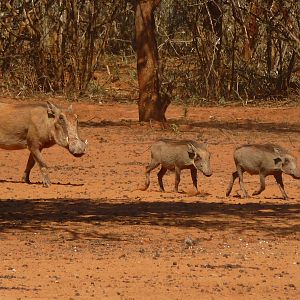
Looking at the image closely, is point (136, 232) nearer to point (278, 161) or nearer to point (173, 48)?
point (278, 161)

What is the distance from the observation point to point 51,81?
27.6 metres

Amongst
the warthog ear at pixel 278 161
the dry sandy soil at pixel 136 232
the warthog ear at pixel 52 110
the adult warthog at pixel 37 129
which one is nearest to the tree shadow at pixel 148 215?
the dry sandy soil at pixel 136 232

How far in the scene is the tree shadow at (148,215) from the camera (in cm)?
1219

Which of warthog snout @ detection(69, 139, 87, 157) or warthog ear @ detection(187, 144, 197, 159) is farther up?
warthog ear @ detection(187, 144, 197, 159)

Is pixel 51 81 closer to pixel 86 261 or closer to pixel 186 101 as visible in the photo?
pixel 186 101

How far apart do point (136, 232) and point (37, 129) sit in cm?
481

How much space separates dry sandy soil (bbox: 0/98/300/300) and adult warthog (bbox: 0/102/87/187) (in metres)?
0.48

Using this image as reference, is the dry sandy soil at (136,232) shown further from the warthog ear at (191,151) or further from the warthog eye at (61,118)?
the warthog eye at (61,118)

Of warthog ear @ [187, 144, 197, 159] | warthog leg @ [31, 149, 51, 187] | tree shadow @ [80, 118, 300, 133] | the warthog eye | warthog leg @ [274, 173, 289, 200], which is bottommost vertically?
tree shadow @ [80, 118, 300, 133]

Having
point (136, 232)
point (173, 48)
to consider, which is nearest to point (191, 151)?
point (136, 232)

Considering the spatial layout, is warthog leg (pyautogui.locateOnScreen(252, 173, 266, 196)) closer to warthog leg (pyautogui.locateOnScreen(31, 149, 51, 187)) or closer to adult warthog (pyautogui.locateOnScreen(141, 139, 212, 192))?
adult warthog (pyautogui.locateOnScreen(141, 139, 212, 192))

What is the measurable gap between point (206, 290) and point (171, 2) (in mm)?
25695

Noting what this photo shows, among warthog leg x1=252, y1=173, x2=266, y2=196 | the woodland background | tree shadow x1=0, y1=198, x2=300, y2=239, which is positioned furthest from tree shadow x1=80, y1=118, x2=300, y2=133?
tree shadow x1=0, y1=198, x2=300, y2=239

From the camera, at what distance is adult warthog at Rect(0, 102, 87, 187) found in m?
15.8
